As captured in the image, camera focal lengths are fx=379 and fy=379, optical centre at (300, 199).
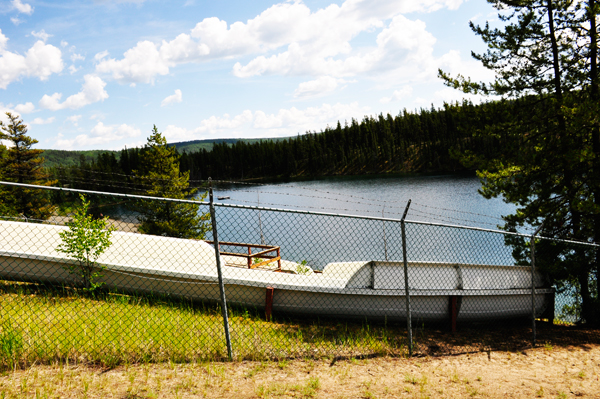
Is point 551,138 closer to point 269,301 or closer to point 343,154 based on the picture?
point 269,301

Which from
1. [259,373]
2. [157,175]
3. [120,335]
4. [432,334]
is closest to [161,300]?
[120,335]

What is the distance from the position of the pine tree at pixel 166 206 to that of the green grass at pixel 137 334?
1857 cm

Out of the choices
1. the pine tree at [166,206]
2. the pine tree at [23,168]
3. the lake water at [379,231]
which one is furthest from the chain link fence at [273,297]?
the pine tree at [23,168]

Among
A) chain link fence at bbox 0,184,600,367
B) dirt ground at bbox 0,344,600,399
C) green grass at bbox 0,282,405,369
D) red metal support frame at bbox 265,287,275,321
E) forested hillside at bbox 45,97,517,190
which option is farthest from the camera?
forested hillside at bbox 45,97,517,190

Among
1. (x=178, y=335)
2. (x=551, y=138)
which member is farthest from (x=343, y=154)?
(x=178, y=335)

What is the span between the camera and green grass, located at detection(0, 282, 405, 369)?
4203mm

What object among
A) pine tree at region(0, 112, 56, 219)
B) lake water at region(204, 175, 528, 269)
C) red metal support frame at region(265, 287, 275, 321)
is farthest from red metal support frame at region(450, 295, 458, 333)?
pine tree at region(0, 112, 56, 219)

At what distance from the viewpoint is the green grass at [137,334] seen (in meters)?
4.20

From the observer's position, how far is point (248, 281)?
689 cm

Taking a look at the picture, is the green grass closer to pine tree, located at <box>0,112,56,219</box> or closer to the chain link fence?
the chain link fence

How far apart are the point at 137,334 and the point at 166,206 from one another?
22.6 metres

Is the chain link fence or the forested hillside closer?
the chain link fence

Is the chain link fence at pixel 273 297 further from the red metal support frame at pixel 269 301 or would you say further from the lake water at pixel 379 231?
the lake water at pixel 379 231

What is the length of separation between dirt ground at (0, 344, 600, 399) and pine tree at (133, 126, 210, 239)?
2082 centimetres
